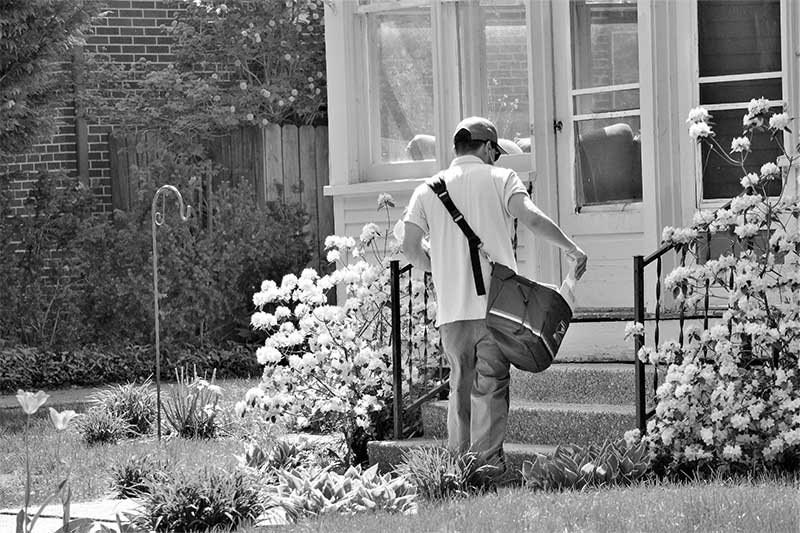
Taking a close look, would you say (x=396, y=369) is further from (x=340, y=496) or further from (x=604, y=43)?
(x=604, y=43)

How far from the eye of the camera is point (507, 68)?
29.6 ft

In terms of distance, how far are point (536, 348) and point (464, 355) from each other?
0.41 m

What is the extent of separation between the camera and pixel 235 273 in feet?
44.2

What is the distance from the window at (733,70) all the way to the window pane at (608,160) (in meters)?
0.51

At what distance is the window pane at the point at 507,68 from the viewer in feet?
29.4

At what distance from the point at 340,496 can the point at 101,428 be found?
124 inches

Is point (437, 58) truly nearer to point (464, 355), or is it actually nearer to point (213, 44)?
point (464, 355)

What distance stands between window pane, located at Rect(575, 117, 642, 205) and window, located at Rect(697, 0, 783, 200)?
0.51m

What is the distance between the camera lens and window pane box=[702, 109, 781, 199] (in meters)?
7.84

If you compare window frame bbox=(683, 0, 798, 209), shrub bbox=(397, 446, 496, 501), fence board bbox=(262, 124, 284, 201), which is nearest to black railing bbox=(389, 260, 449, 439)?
shrub bbox=(397, 446, 496, 501)

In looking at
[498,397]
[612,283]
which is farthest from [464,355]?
[612,283]

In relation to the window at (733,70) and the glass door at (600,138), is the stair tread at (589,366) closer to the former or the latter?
the glass door at (600,138)

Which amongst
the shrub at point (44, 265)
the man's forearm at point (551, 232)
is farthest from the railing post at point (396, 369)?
the shrub at point (44, 265)

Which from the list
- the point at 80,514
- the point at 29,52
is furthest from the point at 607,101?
the point at 29,52
